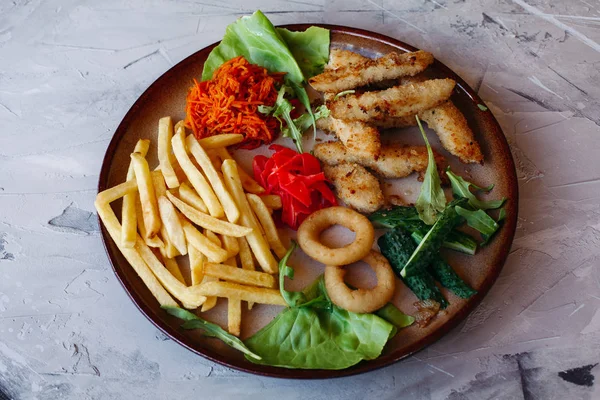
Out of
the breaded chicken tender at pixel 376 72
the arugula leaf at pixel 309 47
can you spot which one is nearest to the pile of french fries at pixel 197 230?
the breaded chicken tender at pixel 376 72

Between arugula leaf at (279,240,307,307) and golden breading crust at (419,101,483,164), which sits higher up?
golden breading crust at (419,101,483,164)

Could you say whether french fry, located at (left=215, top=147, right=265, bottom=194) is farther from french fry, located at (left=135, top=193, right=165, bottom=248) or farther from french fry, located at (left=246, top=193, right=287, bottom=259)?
french fry, located at (left=135, top=193, right=165, bottom=248)

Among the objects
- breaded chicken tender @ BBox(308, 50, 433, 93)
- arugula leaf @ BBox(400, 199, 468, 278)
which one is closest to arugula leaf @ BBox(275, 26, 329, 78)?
breaded chicken tender @ BBox(308, 50, 433, 93)

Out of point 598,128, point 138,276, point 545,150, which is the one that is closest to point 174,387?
point 138,276

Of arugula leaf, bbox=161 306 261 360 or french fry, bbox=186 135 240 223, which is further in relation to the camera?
french fry, bbox=186 135 240 223

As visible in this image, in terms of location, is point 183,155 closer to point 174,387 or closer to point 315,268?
point 315,268
